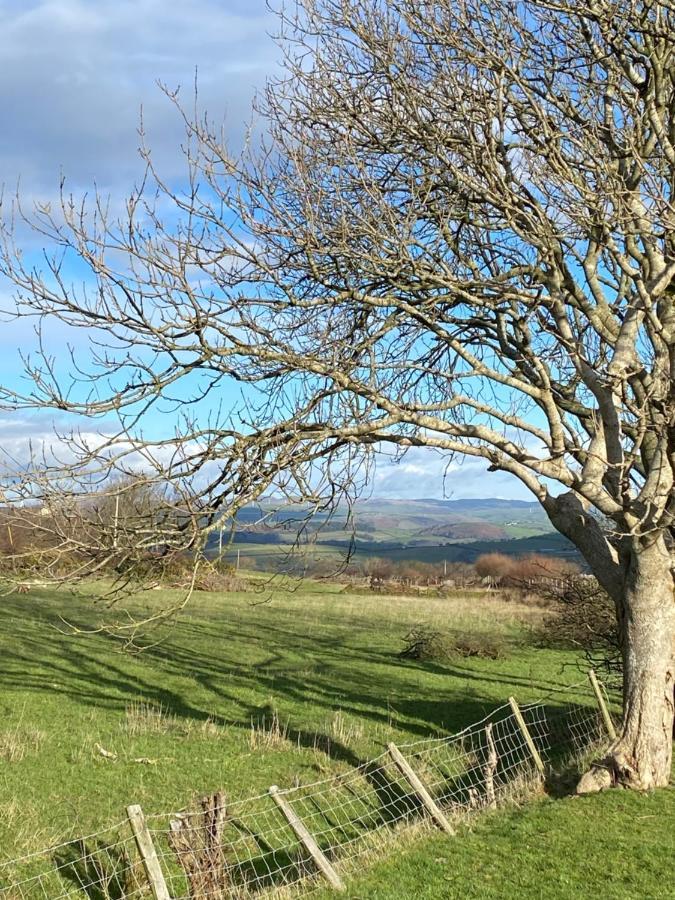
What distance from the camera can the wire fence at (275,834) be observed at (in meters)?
7.74

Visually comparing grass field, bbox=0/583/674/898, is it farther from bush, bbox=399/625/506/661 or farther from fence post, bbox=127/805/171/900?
fence post, bbox=127/805/171/900

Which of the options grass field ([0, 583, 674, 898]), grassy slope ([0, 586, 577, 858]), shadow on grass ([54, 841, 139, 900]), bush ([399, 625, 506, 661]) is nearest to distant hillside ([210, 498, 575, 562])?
grass field ([0, 583, 674, 898])

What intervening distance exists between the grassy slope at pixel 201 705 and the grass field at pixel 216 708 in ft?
0.13

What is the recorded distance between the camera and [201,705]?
17766mm

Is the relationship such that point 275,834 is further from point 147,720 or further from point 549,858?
point 147,720

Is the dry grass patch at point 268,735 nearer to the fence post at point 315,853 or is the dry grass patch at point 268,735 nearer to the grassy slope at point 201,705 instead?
the grassy slope at point 201,705

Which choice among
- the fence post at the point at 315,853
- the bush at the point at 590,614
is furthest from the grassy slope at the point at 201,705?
the bush at the point at 590,614

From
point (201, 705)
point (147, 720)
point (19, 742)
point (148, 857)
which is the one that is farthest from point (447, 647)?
point (148, 857)

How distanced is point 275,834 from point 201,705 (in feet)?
26.4

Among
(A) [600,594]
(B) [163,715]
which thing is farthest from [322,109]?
(B) [163,715]

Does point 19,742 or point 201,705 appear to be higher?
point 19,742

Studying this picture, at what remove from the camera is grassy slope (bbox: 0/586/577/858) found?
1157 cm

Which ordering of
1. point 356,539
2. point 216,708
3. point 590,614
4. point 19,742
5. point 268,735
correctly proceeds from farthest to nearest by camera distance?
point 356,539 → point 216,708 → point 590,614 → point 268,735 → point 19,742

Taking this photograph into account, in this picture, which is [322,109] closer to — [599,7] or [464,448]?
[599,7]
